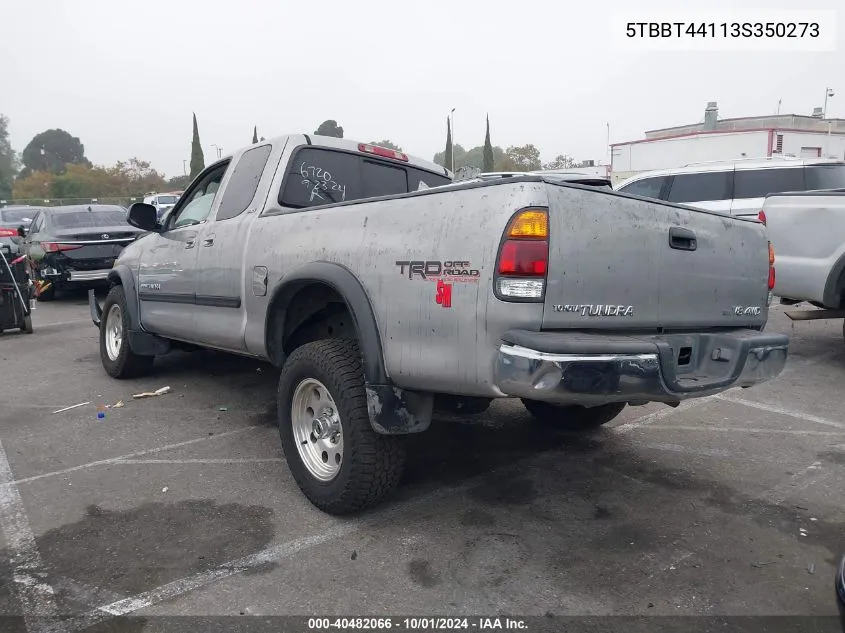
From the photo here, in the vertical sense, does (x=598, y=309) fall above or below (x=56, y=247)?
below

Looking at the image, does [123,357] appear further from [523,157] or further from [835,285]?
[523,157]

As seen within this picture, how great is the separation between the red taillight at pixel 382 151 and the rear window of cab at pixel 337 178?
5 centimetres

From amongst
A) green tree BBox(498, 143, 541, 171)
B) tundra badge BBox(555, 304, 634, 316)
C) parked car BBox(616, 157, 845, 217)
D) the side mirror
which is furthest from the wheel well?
green tree BBox(498, 143, 541, 171)

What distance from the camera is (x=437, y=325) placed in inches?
109

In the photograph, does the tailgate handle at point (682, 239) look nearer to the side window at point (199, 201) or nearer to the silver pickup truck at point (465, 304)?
the silver pickup truck at point (465, 304)

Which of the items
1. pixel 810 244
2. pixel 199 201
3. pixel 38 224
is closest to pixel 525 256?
pixel 199 201

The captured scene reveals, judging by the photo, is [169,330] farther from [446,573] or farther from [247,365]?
[446,573]

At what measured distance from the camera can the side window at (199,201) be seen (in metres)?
4.86

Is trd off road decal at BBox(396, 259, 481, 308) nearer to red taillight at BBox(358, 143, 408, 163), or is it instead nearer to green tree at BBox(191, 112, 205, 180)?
red taillight at BBox(358, 143, 408, 163)

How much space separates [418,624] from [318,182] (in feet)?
9.58

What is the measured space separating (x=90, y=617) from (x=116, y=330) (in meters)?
4.18

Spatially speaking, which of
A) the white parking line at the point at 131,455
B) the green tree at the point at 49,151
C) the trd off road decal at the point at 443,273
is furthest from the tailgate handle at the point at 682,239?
the green tree at the point at 49,151

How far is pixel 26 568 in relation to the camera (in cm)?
288

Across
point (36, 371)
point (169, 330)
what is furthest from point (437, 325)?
point (36, 371)
